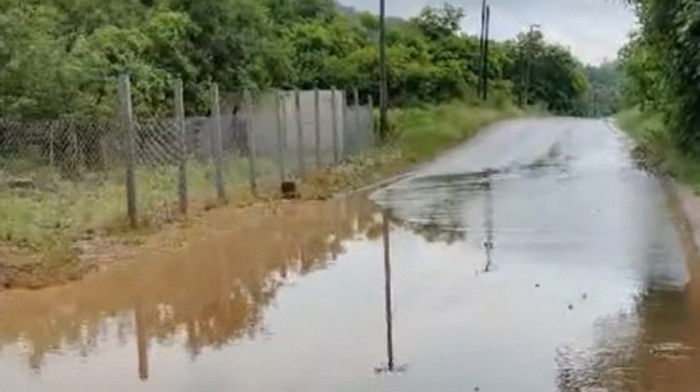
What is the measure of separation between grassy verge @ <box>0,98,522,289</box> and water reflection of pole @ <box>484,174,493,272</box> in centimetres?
290

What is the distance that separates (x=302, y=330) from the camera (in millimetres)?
8922

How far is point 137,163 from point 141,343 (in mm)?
7034

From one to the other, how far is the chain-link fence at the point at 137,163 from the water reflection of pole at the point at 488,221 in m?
3.74

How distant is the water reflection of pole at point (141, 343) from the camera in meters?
7.77

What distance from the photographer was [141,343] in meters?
8.68

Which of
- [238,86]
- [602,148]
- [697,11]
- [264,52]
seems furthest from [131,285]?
[602,148]

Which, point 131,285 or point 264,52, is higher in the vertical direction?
point 264,52

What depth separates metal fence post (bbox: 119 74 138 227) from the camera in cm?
1382

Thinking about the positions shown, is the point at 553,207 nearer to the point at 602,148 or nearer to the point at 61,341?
the point at 61,341

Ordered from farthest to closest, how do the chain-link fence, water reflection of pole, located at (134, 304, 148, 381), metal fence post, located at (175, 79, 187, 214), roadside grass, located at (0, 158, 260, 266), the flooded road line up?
metal fence post, located at (175, 79, 187, 214) < the chain-link fence < roadside grass, located at (0, 158, 260, 266) < water reflection of pole, located at (134, 304, 148, 381) < the flooded road

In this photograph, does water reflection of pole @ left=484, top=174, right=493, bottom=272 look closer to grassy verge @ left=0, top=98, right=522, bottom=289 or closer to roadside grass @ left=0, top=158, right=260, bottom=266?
grassy verge @ left=0, top=98, right=522, bottom=289

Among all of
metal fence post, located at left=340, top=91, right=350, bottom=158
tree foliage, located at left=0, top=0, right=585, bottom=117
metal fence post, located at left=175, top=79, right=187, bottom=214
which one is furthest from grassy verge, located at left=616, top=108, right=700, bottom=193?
tree foliage, located at left=0, top=0, right=585, bottom=117

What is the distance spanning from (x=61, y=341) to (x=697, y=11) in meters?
14.6

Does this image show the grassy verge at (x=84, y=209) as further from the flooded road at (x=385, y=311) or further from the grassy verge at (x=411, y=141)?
the flooded road at (x=385, y=311)
